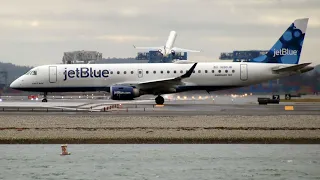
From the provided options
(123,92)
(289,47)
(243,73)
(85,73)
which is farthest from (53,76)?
(289,47)

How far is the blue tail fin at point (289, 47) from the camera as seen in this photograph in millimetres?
65812

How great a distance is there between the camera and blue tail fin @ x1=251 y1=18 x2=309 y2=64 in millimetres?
65812

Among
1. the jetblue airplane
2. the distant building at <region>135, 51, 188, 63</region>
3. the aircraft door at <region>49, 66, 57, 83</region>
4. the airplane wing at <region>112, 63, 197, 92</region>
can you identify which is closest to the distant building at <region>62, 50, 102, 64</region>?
the distant building at <region>135, 51, 188, 63</region>

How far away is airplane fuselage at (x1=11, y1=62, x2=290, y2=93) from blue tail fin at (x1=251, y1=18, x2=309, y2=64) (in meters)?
0.81

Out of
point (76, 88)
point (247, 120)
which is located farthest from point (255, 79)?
point (247, 120)

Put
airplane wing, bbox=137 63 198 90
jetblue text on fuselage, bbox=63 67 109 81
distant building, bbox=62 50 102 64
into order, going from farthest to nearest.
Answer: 1. distant building, bbox=62 50 102 64
2. jetblue text on fuselage, bbox=63 67 109 81
3. airplane wing, bbox=137 63 198 90

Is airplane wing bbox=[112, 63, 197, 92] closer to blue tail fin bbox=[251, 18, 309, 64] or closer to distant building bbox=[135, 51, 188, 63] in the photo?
blue tail fin bbox=[251, 18, 309, 64]

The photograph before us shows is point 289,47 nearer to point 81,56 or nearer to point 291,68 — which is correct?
point 291,68

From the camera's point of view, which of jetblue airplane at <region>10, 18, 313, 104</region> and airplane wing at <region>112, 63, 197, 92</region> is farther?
jetblue airplane at <region>10, 18, 313, 104</region>

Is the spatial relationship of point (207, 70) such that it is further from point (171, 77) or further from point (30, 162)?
point (30, 162)

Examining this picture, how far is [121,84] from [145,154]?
37.0 metres

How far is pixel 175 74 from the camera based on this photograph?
6481 centimetres

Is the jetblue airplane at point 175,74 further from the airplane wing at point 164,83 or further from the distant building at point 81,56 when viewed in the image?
the distant building at point 81,56

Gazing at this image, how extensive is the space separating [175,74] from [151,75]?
2.13m
